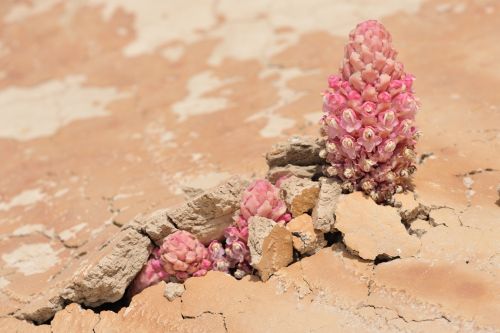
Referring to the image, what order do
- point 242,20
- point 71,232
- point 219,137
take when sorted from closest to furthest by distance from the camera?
point 71,232
point 219,137
point 242,20

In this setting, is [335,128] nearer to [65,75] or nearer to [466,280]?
[466,280]

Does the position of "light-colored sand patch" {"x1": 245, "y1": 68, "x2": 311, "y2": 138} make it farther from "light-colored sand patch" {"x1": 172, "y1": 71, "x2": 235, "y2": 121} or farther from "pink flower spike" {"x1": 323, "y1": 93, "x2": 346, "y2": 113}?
"pink flower spike" {"x1": 323, "y1": 93, "x2": 346, "y2": 113}

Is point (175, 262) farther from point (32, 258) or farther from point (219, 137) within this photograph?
point (219, 137)

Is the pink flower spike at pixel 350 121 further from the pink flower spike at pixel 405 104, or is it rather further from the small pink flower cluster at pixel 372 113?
the pink flower spike at pixel 405 104

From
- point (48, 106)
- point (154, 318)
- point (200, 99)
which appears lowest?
point (48, 106)

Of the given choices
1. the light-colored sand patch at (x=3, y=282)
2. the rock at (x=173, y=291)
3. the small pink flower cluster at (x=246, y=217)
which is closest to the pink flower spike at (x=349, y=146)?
the small pink flower cluster at (x=246, y=217)

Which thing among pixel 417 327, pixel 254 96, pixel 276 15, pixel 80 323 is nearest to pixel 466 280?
pixel 417 327

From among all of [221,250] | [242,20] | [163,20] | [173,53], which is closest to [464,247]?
[221,250]
